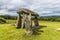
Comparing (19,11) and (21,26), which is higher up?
(19,11)

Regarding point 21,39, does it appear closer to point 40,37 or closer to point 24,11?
point 40,37

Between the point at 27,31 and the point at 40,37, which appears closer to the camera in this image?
the point at 40,37

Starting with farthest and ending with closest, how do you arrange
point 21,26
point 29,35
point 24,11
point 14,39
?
point 21,26, point 24,11, point 29,35, point 14,39

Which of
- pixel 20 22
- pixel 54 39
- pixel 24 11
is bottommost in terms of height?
pixel 54 39

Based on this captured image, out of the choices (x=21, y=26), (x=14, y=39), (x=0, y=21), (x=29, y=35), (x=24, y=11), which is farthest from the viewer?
(x=0, y=21)

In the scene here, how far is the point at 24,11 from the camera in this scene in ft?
85.2

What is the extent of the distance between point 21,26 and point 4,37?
732 cm

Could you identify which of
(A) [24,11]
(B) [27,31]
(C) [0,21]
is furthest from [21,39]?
(C) [0,21]

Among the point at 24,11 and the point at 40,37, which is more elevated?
the point at 24,11

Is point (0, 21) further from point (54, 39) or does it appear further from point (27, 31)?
point (54, 39)

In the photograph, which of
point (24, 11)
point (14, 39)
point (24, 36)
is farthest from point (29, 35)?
point (24, 11)

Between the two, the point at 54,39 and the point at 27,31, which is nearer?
the point at 54,39

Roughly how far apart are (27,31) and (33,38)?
2.39 m

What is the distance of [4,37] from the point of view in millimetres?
21047
